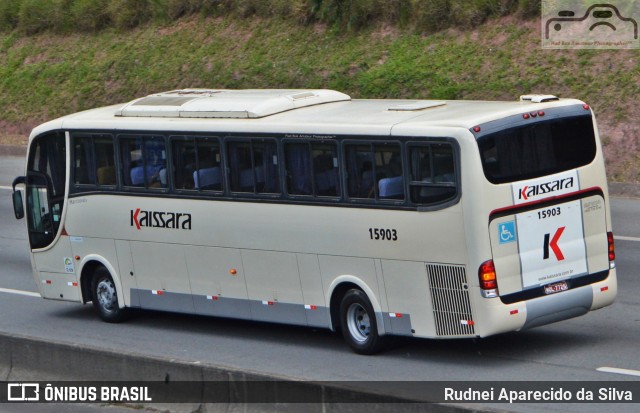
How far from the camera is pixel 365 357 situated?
13.0m

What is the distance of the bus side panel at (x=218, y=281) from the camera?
564 inches

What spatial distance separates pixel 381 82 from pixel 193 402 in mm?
18997

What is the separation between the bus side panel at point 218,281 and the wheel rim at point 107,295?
161 centimetres


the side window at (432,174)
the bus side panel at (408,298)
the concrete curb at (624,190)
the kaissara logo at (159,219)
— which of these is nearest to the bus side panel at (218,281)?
the kaissara logo at (159,219)

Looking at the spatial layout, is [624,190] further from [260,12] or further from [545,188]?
[260,12]

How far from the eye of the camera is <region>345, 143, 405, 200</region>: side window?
41.0 ft

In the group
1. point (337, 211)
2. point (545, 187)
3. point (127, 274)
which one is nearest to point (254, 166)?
point (337, 211)

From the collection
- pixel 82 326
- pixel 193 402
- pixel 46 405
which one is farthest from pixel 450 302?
pixel 82 326

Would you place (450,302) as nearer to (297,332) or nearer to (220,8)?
(297,332)

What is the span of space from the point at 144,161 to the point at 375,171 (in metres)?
3.71

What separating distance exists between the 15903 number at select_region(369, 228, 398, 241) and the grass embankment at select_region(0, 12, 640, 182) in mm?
11608

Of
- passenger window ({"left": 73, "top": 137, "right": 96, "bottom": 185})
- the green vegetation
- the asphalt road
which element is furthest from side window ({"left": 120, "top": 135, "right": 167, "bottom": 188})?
the green vegetation

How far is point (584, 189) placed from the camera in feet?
41.2

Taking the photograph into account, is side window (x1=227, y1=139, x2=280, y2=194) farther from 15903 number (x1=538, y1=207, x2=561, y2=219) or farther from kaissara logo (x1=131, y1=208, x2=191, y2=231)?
15903 number (x1=538, y1=207, x2=561, y2=219)
